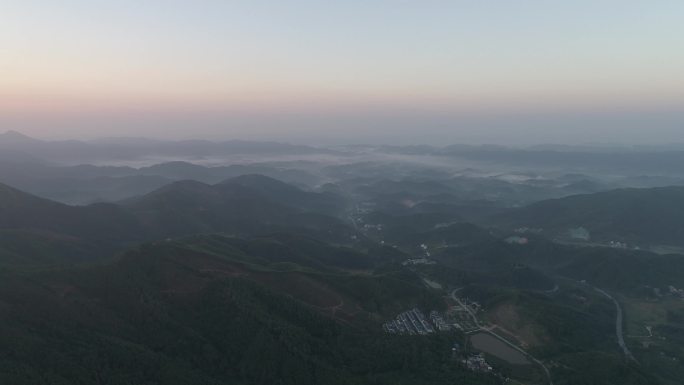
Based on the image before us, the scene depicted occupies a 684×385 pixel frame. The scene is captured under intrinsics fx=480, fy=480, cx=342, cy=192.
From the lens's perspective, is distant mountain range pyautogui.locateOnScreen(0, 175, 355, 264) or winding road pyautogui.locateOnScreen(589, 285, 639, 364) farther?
distant mountain range pyautogui.locateOnScreen(0, 175, 355, 264)

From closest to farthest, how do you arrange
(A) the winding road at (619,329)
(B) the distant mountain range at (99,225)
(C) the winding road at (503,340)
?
1. (C) the winding road at (503,340)
2. (A) the winding road at (619,329)
3. (B) the distant mountain range at (99,225)

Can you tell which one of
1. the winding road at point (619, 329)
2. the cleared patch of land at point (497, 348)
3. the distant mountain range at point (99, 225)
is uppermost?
the distant mountain range at point (99, 225)

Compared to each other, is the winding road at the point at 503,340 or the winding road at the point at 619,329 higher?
the winding road at the point at 503,340

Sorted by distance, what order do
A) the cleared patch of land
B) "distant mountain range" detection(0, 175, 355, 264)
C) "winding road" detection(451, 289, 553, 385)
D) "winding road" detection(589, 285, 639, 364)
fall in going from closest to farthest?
"winding road" detection(451, 289, 553, 385), the cleared patch of land, "winding road" detection(589, 285, 639, 364), "distant mountain range" detection(0, 175, 355, 264)

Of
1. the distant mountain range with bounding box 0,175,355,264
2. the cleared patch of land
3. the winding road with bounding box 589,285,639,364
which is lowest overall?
the winding road with bounding box 589,285,639,364

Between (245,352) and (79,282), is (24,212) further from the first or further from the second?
(245,352)

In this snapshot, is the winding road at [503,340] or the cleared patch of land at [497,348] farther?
the cleared patch of land at [497,348]

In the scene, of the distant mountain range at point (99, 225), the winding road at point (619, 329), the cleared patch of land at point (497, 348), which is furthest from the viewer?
the distant mountain range at point (99, 225)

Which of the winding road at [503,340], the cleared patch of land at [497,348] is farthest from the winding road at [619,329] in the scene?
the cleared patch of land at [497,348]

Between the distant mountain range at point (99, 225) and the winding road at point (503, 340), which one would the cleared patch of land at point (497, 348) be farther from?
the distant mountain range at point (99, 225)

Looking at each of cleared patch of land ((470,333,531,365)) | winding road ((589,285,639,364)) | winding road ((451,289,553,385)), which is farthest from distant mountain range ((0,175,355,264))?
cleared patch of land ((470,333,531,365))

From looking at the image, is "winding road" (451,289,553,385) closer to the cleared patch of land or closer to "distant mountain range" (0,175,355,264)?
the cleared patch of land

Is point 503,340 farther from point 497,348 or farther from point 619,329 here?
point 619,329

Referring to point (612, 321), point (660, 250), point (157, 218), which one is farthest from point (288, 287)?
point (660, 250)
